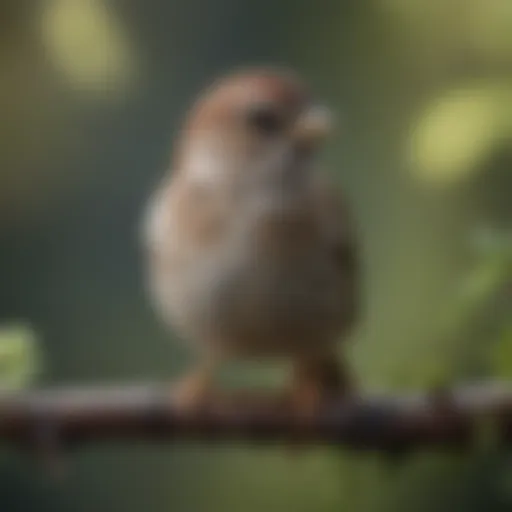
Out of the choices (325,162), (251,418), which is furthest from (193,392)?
(325,162)

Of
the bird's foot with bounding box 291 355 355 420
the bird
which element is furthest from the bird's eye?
the bird's foot with bounding box 291 355 355 420

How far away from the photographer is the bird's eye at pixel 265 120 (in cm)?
89

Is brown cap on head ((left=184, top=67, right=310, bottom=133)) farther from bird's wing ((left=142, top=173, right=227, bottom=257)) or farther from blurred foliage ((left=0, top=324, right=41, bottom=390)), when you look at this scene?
blurred foliage ((left=0, top=324, right=41, bottom=390))

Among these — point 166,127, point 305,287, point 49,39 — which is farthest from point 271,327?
point 49,39

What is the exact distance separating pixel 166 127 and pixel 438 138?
20 cm

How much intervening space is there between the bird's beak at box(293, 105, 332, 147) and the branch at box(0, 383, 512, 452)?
0.18m

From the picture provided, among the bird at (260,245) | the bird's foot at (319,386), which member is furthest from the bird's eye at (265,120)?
the bird's foot at (319,386)

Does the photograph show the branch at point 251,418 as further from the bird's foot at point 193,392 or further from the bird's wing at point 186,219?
the bird's wing at point 186,219

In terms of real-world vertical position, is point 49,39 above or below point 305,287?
above

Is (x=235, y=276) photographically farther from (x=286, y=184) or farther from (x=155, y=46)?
(x=155, y=46)

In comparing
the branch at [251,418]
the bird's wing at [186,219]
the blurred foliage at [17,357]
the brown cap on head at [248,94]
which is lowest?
the branch at [251,418]

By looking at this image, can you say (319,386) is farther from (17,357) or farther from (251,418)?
(17,357)

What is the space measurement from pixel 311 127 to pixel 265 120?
32 mm

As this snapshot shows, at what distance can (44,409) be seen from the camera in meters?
Answer: 0.93
